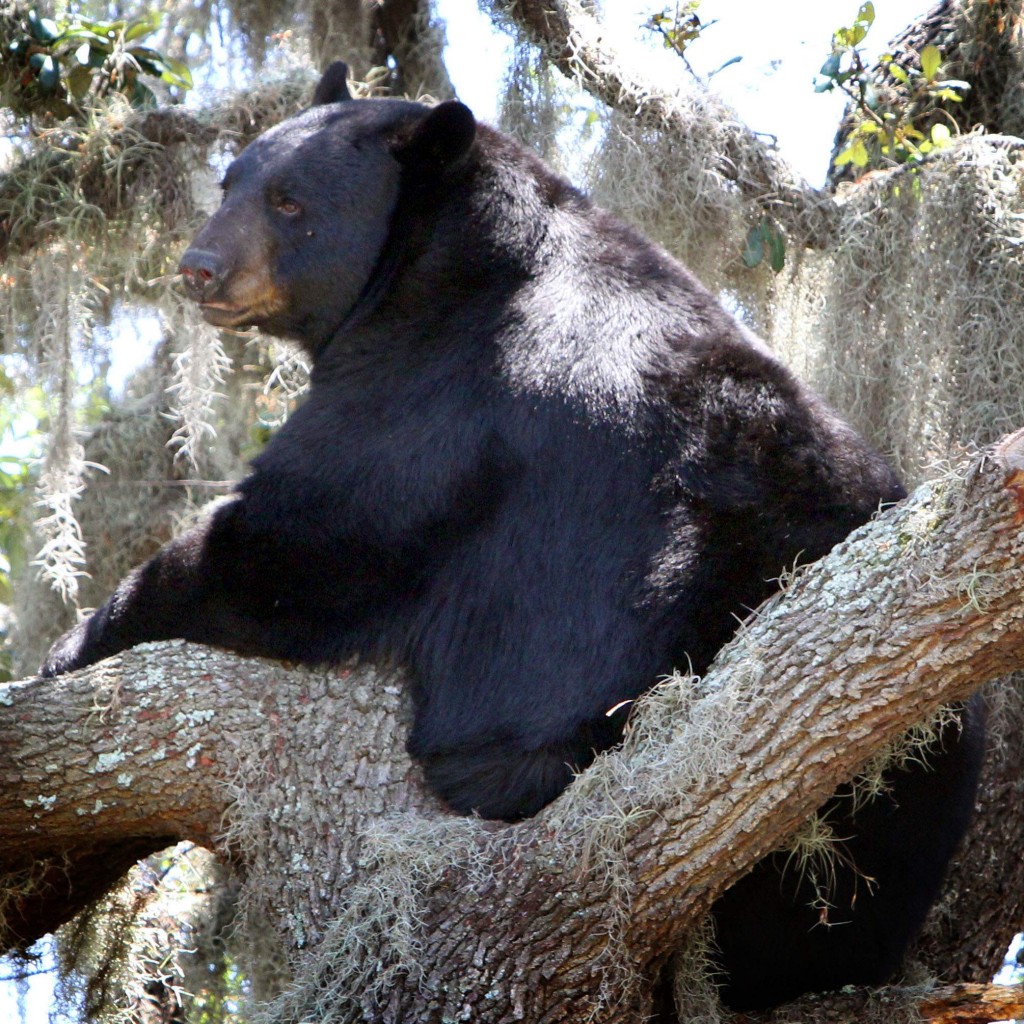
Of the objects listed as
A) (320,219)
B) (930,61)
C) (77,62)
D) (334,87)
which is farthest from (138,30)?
(930,61)

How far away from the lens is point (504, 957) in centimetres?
284

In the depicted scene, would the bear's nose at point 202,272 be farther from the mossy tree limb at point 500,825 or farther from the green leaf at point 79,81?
the green leaf at point 79,81

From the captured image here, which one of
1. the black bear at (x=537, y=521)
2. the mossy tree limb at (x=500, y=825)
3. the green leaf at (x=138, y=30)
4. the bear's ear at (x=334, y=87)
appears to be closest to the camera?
the mossy tree limb at (x=500, y=825)

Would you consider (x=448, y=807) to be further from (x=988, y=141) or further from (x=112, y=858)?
(x=988, y=141)

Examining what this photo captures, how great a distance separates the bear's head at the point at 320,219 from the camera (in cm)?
380

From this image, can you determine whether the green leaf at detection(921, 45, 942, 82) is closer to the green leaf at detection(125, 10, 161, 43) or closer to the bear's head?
the bear's head

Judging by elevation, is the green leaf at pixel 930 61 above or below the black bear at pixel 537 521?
above

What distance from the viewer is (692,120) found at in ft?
16.9

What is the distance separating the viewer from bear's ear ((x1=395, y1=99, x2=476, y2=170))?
375 cm

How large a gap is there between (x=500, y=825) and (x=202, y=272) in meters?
1.74

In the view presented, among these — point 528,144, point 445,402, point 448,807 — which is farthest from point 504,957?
point 528,144

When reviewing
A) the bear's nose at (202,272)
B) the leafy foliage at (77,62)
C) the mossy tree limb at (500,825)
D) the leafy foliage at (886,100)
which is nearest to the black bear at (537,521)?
the bear's nose at (202,272)

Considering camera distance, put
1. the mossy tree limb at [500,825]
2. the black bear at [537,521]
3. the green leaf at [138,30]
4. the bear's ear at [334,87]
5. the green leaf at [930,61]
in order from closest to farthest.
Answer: the mossy tree limb at [500,825]
the black bear at [537,521]
the bear's ear at [334,87]
the green leaf at [930,61]
the green leaf at [138,30]

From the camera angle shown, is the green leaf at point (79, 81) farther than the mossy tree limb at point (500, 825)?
Yes
